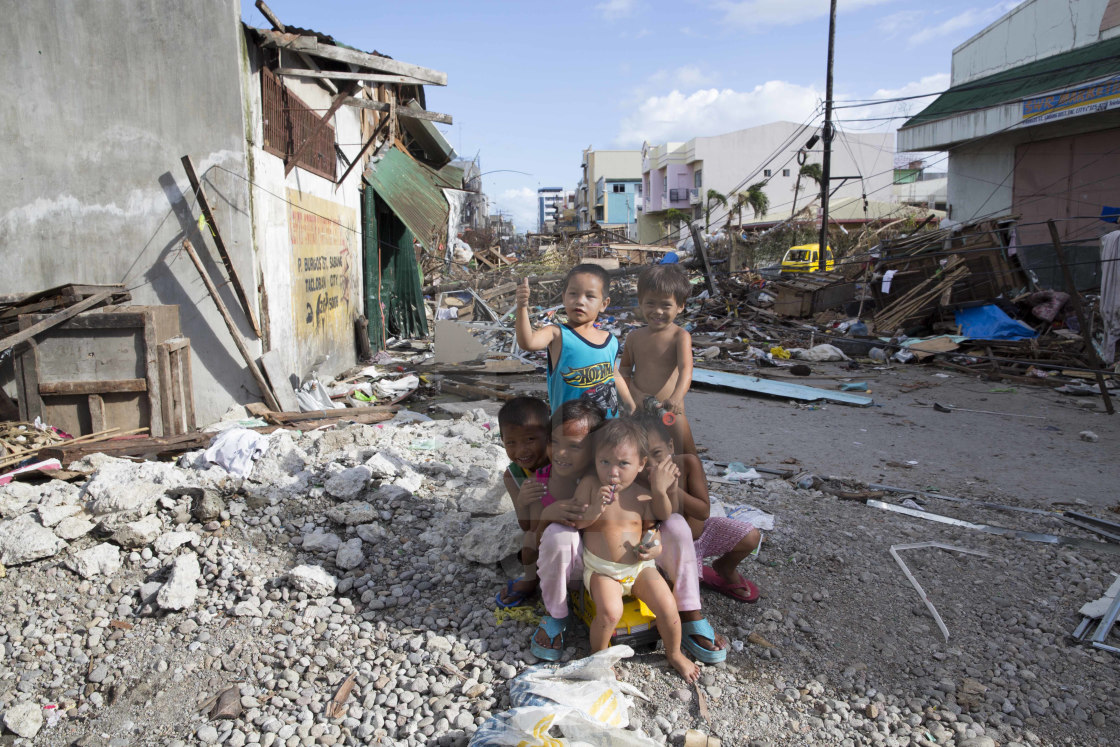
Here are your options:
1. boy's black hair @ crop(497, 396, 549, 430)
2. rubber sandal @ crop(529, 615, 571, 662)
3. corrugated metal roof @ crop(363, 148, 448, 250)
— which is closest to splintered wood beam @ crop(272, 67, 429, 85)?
corrugated metal roof @ crop(363, 148, 448, 250)

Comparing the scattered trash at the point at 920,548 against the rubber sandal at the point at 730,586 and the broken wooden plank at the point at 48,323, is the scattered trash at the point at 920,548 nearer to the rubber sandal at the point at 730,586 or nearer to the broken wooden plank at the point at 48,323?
the rubber sandal at the point at 730,586

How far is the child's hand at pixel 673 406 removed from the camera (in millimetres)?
3092

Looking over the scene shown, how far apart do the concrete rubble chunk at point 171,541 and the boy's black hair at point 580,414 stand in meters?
2.08

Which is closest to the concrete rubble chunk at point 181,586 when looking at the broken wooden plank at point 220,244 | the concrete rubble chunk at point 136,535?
the concrete rubble chunk at point 136,535

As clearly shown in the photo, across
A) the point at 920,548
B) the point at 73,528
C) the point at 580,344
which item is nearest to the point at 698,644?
the point at 580,344

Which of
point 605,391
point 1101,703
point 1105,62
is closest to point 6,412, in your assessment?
point 605,391

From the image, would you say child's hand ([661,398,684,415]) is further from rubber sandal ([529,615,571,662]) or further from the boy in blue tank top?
rubber sandal ([529,615,571,662])

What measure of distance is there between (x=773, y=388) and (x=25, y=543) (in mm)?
7587

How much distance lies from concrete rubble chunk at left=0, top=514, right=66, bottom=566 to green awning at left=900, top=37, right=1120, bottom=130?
57.3 feet

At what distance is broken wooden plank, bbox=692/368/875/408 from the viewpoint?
8.27 m

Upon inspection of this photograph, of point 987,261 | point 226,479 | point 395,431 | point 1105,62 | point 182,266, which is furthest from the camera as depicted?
point 1105,62

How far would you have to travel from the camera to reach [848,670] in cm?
255

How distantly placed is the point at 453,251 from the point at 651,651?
73.3 ft

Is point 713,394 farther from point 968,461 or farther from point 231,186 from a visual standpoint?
point 231,186
